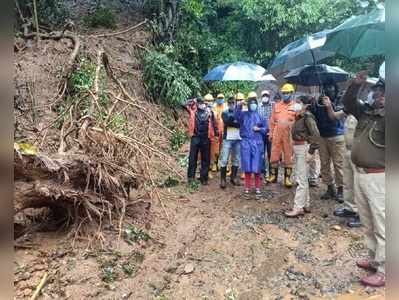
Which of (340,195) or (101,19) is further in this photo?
(101,19)

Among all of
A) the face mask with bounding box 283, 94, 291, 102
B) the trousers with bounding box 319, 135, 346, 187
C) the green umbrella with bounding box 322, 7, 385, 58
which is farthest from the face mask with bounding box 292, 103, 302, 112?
the green umbrella with bounding box 322, 7, 385, 58

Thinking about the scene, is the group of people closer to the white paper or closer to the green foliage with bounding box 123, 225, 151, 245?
the white paper

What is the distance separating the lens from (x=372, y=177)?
352 cm

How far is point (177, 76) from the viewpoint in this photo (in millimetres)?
10672

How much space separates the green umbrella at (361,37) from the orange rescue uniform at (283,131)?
5.55 ft

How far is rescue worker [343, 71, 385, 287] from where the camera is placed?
344 centimetres

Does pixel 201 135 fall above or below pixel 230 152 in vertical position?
above

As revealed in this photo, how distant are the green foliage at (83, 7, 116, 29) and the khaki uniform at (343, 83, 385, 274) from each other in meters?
10.2

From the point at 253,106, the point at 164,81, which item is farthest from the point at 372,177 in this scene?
the point at 164,81

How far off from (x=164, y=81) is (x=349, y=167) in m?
6.51

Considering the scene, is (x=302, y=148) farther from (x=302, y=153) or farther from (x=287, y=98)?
(x=287, y=98)

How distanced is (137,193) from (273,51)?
11003mm

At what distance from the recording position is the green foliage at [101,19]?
472 inches

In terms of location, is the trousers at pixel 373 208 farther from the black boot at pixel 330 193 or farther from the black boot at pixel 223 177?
the black boot at pixel 223 177
